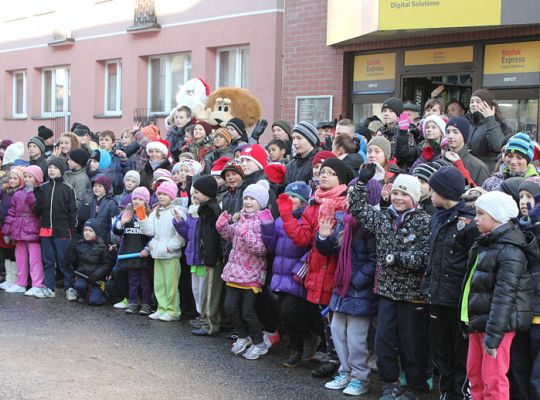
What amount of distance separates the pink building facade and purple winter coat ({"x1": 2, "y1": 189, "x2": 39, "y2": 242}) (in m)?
6.42

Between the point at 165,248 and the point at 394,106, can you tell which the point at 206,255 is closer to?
the point at 165,248

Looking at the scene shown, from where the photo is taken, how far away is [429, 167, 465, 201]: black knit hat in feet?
19.5

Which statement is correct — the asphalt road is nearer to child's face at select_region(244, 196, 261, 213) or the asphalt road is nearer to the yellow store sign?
child's face at select_region(244, 196, 261, 213)

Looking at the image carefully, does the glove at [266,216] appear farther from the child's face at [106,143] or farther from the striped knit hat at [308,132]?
the child's face at [106,143]

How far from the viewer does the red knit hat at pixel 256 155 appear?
865 centimetres

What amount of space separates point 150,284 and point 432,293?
4.58m

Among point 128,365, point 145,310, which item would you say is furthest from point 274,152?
point 128,365

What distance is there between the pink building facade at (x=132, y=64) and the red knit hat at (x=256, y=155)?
23.4 ft

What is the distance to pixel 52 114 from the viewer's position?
23.0m

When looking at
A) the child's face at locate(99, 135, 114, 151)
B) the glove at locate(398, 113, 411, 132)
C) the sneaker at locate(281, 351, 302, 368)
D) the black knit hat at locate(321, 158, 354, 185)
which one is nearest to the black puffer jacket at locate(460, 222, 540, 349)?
the black knit hat at locate(321, 158, 354, 185)

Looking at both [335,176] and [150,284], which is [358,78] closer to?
[150,284]

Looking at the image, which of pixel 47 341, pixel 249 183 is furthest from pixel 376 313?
pixel 47 341

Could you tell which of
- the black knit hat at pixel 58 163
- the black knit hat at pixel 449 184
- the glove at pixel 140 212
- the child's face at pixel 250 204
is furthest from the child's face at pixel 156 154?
the black knit hat at pixel 449 184

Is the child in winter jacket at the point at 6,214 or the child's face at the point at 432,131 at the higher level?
the child's face at the point at 432,131
